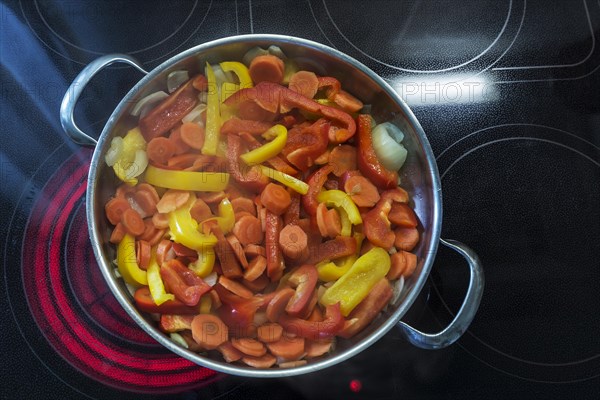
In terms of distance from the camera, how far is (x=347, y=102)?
148cm

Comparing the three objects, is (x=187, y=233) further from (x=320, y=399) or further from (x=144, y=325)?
(x=320, y=399)

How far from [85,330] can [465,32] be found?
4.01 feet

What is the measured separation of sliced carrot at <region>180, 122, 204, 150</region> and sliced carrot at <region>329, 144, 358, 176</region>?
313 mm

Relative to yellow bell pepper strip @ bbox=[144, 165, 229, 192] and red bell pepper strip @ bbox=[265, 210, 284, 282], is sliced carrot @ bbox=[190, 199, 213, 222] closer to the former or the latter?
yellow bell pepper strip @ bbox=[144, 165, 229, 192]

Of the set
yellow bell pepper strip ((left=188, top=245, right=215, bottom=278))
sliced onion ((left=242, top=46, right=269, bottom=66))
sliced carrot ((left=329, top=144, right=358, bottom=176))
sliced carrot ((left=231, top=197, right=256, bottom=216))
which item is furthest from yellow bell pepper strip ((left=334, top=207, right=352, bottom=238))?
sliced onion ((left=242, top=46, right=269, bottom=66))

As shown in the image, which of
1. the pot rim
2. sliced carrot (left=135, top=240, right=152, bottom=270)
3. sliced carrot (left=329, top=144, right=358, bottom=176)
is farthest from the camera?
sliced carrot (left=329, top=144, right=358, bottom=176)

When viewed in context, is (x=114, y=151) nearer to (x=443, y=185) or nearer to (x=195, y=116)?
(x=195, y=116)

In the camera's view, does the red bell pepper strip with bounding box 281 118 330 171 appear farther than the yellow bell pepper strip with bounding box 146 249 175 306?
Yes

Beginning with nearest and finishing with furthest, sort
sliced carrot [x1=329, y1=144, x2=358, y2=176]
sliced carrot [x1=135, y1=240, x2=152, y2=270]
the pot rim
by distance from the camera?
the pot rim < sliced carrot [x1=135, y1=240, x2=152, y2=270] < sliced carrot [x1=329, y1=144, x2=358, y2=176]

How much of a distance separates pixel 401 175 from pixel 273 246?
37cm

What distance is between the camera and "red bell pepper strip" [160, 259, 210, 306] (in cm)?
133

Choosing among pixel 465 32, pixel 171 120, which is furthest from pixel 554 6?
pixel 171 120

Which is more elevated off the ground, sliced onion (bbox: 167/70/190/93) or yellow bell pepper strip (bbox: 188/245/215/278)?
sliced onion (bbox: 167/70/190/93)

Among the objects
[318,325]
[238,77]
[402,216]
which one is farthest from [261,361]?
[238,77]
